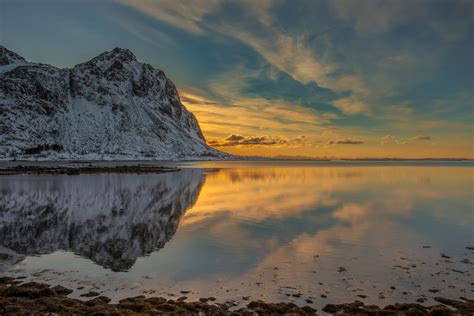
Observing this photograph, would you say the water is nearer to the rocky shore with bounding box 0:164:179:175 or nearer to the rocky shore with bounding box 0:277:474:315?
the rocky shore with bounding box 0:277:474:315

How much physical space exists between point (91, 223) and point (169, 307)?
14.9 metres

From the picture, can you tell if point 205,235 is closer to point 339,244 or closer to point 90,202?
point 339,244

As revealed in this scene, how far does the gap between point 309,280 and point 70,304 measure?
8.58 meters

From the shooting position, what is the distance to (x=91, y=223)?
22562mm

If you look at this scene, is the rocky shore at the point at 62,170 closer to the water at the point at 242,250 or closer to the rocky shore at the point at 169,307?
the water at the point at 242,250

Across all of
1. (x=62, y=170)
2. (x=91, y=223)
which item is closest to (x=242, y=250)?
(x=91, y=223)

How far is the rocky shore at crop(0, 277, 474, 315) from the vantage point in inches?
381

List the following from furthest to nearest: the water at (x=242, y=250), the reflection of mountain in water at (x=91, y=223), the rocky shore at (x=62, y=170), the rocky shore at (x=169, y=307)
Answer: the rocky shore at (x=62, y=170) → the reflection of mountain in water at (x=91, y=223) → the water at (x=242, y=250) → the rocky shore at (x=169, y=307)

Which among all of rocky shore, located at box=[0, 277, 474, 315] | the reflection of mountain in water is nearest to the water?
the reflection of mountain in water

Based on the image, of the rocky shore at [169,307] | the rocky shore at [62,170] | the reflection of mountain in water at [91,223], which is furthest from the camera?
the rocky shore at [62,170]

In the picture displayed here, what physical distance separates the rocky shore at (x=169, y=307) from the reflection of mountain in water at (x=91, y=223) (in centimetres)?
373

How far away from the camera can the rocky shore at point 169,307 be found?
968 centimetres

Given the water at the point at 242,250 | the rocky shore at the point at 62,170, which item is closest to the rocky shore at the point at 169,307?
the water at the point at 242,250

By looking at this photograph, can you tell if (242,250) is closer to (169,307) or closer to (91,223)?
(169,307)
